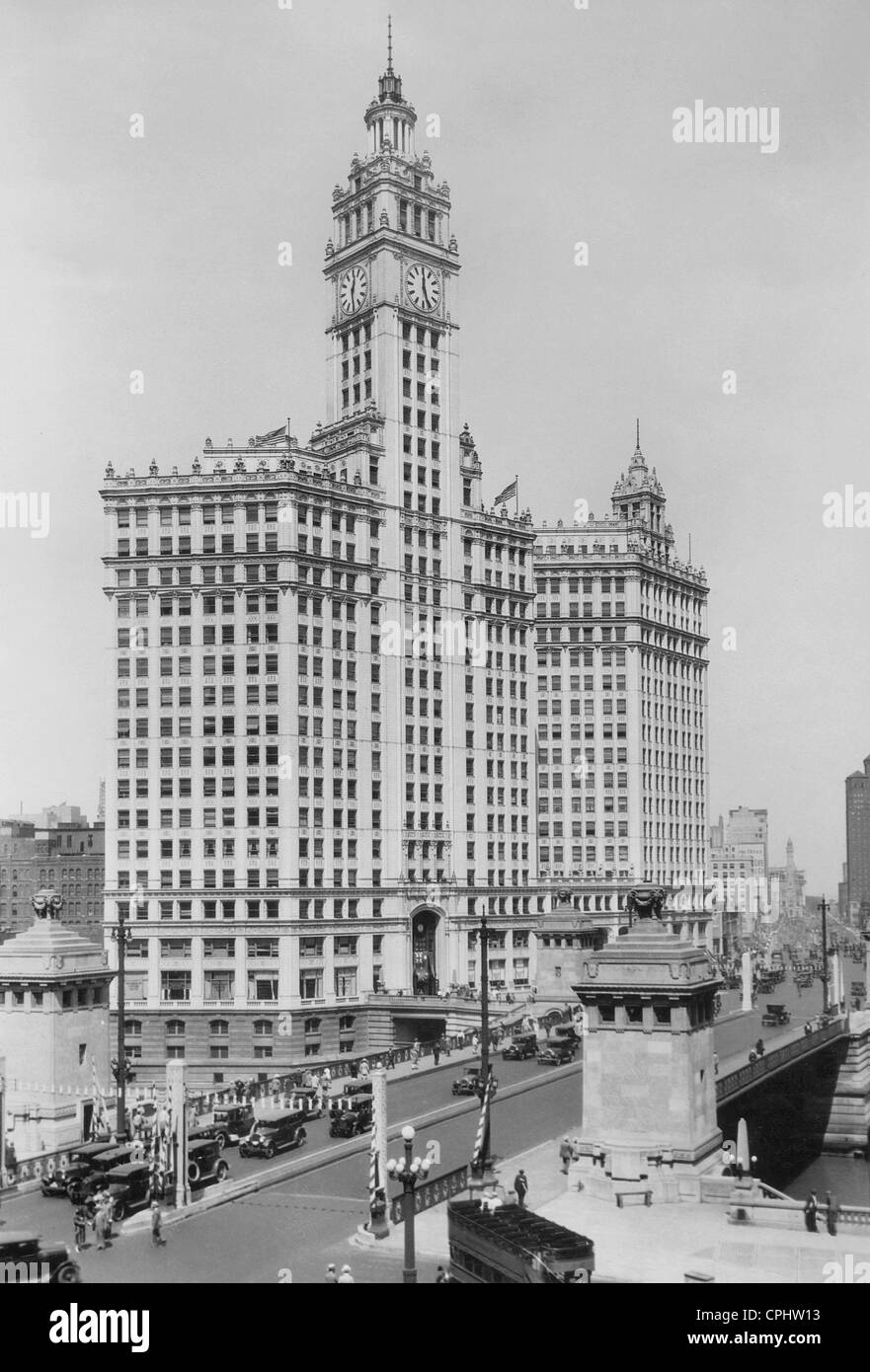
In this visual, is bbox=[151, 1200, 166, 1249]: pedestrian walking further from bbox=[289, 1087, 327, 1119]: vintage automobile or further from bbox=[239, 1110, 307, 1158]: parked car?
bbox=[289, 1087, 327, 1119]: vintage automobile

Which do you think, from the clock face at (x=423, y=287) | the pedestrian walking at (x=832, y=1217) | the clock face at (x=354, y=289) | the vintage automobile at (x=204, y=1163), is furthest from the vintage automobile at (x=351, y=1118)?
the clock face at (x=354, y=289)

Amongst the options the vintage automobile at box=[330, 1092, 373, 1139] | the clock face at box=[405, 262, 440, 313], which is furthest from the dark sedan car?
the clock face at box=[405, 262, 440, 313]

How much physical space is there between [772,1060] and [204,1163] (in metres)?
33.6

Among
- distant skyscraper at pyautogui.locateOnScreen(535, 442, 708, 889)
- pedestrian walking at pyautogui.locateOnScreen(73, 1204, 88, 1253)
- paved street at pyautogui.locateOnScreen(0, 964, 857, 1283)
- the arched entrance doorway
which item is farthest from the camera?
distant skyscraper at pyautogui.locateOnScreen(535, 442, 708, 889)

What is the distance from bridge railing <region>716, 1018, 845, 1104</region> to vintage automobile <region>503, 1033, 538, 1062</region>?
37.1 feet

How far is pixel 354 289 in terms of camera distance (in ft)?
347

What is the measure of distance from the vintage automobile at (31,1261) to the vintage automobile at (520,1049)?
3969 centimetres

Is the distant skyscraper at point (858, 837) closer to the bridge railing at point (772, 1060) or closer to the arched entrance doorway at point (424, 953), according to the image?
the bridge railing at point (772, 1060)

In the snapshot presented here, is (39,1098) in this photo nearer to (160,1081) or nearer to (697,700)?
(160,1081)

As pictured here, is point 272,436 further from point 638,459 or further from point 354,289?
point 638,459

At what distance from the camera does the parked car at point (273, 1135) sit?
4812 cm

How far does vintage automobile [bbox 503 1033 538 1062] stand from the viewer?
234 feet

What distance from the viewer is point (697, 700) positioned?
141375 millimetres
